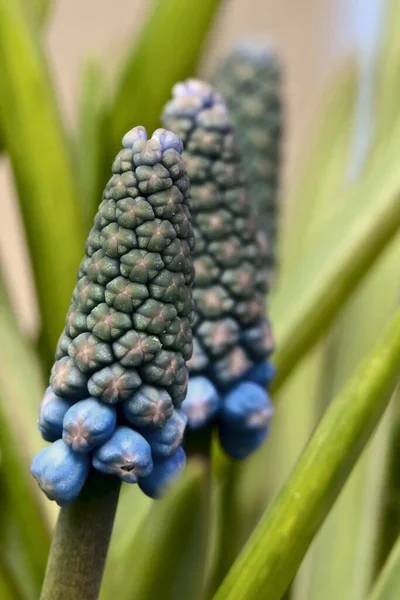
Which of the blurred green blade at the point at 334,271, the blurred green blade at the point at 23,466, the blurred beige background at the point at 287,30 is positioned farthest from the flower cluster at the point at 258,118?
the blurred beige background at the point at 287,30

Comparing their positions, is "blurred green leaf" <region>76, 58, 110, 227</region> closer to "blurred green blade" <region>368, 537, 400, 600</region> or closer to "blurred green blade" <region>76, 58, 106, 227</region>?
"blurred green blade" <region>76, 58, 106, 227</region>

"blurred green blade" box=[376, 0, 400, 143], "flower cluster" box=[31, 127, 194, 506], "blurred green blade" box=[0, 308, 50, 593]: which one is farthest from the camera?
"blurred green blade" box=[376, 0, 400, 143]

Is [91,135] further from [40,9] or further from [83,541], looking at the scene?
[83,541]

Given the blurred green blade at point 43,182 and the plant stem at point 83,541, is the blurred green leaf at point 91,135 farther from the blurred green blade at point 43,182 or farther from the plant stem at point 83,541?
the plant stem at point 83,541

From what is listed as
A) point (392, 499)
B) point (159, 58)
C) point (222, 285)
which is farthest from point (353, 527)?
point (159, 58)

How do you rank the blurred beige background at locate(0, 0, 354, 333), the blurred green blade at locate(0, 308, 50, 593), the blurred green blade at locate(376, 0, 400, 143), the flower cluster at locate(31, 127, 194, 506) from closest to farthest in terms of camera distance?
the flower cluster at locate(31, 127, 194, 506) → the blurred green blade at locate(0, 308, 50, 593) → the blurred green blade at locate(376, 0, 400, 143) → the blurred beige background at locate(0, 0, 354, 333)

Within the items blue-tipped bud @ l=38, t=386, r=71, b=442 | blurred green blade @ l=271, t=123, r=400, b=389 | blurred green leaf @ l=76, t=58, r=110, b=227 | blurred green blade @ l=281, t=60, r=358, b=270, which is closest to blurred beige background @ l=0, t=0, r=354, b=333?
blurred green blade @ l=281, t=60, r=358, b=270

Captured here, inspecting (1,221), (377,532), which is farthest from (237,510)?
(1,221)
